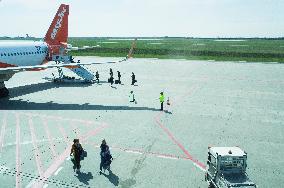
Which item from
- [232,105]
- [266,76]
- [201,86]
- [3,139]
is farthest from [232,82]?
[3,139]

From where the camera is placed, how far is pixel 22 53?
41938 millimetres

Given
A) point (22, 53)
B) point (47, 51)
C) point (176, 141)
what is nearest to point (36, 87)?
point (22, 53)

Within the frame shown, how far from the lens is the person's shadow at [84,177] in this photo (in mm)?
16516

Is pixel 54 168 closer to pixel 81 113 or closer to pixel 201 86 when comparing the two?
pixel 81 113

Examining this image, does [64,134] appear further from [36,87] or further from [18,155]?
[36,87]

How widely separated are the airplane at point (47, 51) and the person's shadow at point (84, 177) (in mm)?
23507

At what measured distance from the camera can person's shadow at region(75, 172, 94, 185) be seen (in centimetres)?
1652

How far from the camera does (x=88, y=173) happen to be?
1741 cm

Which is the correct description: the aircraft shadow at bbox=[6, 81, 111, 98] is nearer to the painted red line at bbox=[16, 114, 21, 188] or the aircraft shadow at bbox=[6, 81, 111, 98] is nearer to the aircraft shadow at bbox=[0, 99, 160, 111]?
the aircraft shadow at bbox=[0, 99, 160, 111]

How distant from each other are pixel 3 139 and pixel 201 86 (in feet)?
99.6

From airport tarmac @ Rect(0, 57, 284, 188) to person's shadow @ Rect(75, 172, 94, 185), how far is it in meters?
0.05

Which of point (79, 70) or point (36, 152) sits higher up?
point (79, 70)

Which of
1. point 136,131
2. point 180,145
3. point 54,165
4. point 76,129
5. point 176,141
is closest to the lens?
point 54,165

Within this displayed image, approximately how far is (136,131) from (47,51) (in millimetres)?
29011
